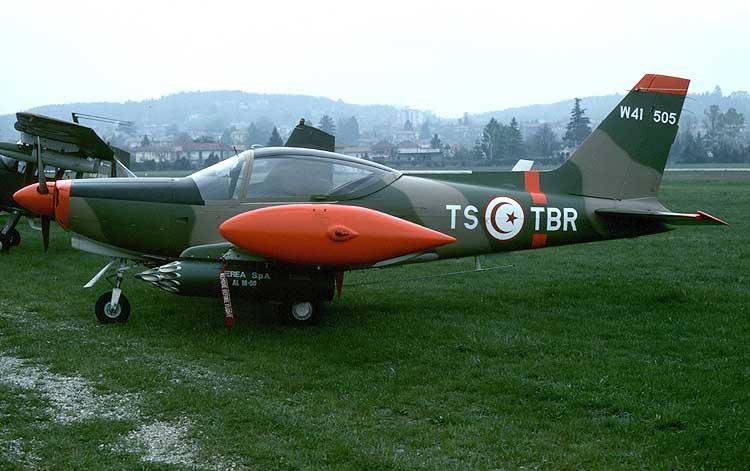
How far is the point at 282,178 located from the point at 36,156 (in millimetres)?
8984

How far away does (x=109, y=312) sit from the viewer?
848cm

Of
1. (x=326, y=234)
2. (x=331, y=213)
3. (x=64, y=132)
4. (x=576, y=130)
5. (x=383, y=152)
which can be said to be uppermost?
→ (x=576, y=130)

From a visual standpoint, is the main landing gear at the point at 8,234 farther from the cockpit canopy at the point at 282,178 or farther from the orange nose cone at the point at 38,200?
the cockpit canopy at the point at 282,178

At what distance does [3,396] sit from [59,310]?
135 inches

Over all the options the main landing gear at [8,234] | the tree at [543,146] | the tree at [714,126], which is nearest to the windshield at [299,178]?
the main landing gear at [8,234]

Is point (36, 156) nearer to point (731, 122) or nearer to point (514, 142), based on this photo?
point (514, 142)

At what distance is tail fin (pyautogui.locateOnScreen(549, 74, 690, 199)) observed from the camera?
9617mm

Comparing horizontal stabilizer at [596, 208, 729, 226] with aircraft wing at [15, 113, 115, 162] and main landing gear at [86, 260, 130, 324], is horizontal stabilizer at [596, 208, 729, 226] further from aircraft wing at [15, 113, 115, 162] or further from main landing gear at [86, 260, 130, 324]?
aircraft wing at [15, 113, 115, 162]

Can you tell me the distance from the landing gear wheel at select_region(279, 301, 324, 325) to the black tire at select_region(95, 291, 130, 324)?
183cm

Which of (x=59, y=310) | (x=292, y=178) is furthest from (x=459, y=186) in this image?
(x=59, y=310)

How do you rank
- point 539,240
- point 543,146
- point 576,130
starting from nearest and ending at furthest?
point 539,240, point 576,130, point 543,146

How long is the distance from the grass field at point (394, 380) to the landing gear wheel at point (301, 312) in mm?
189

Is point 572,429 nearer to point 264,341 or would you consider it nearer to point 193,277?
point 264,341

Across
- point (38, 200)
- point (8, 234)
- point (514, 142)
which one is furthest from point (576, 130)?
point (38, 200)
